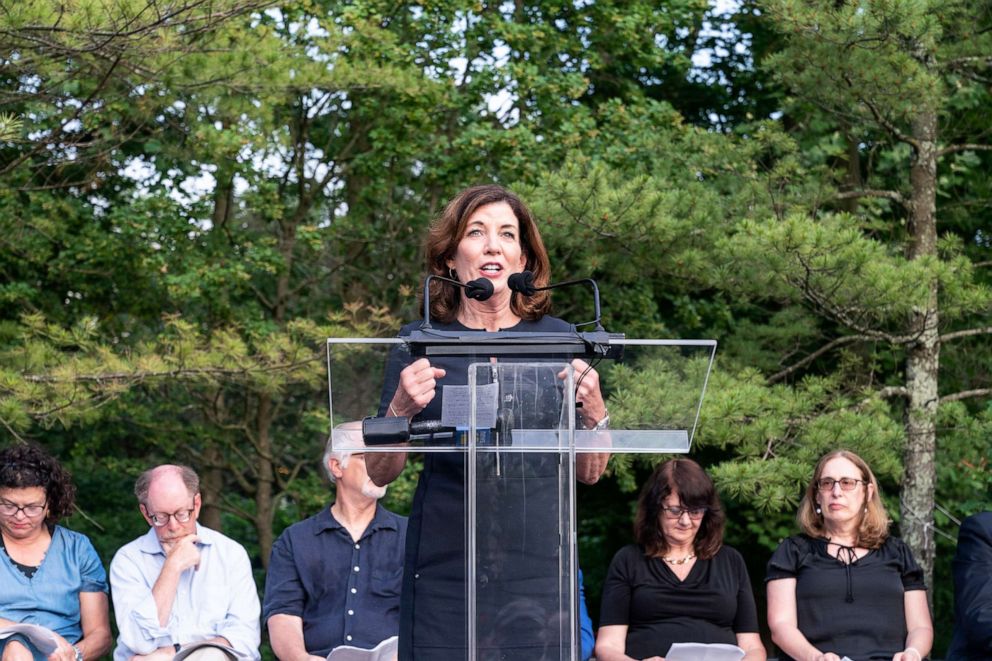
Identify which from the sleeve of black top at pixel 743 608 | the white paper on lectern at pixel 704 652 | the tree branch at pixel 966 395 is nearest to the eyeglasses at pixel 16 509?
the white paper on lectern at pixel 704 652

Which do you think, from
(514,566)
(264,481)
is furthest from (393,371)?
(264,481)

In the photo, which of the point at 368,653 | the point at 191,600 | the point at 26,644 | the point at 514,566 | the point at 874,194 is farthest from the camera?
the point at 874,194

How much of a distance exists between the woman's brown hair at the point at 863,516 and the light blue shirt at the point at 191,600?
2184 millimetres

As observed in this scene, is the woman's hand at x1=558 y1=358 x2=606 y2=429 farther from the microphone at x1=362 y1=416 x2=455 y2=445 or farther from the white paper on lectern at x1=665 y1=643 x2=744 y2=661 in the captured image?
the white paper on lectern at x1=665 y1=643 x2=744 y2=661

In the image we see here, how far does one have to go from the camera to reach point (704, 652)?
A: 14.0ft

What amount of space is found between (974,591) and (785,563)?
26.8 inches

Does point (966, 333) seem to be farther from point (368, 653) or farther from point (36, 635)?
point (36, 635)

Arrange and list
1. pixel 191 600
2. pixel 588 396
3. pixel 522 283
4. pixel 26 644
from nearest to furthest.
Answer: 1. pixel 588 396
2. pixel 522 283
3. pixel 26 644
4. pixel 191 600

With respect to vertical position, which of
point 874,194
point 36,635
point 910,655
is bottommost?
point 910,655

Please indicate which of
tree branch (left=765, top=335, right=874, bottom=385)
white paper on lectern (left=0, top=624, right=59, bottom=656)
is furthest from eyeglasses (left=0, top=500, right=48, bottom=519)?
tree branch (left=765, top=335, right=874, bottom=385)

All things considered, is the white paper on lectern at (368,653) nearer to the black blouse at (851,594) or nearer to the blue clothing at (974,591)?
the black blouse at (851,594)

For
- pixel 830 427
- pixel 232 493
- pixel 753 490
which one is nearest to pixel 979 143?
pixel 830 427

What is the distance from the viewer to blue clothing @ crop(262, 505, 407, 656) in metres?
4.48

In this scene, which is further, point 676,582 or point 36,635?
point 676,582
